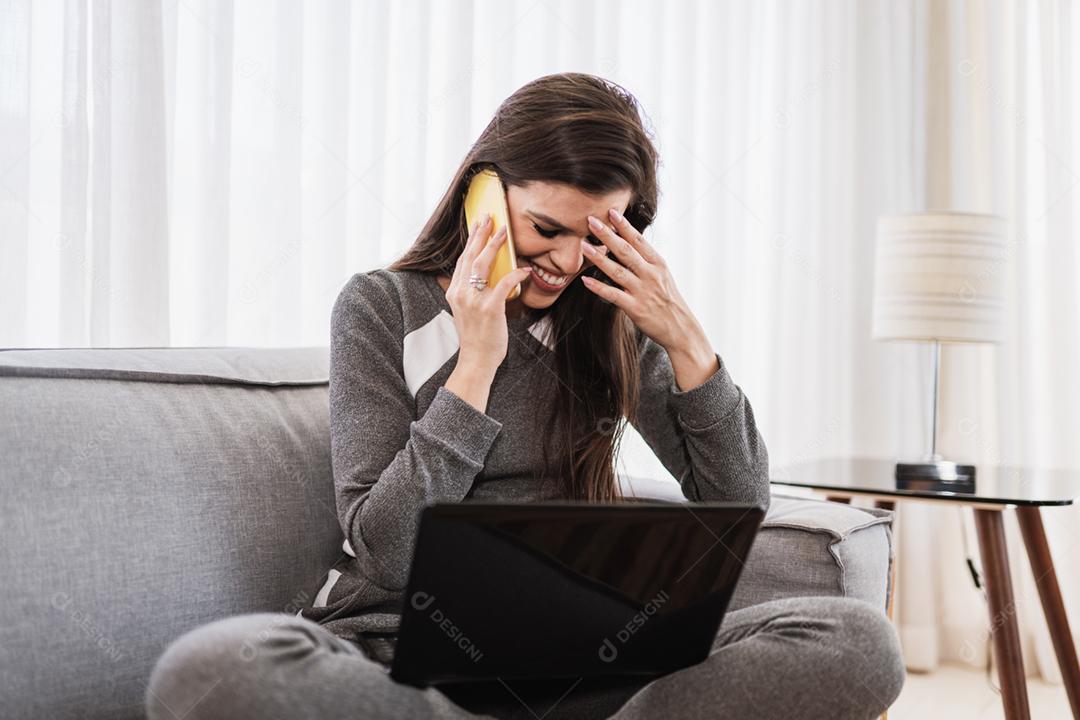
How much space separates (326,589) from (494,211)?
0.49 meters

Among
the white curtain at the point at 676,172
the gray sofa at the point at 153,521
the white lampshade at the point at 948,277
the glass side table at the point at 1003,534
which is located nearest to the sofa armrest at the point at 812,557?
the gray sofa at the point at 153,521

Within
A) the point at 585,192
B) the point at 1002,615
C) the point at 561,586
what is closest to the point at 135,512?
the point at 561,586

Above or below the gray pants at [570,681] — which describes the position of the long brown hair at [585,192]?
above

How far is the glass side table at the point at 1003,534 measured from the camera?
175 cm

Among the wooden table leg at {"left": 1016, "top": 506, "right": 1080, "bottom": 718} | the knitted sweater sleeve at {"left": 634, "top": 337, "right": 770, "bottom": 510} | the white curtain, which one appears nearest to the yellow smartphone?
the knitted sweater sleeve at {"left": 634, "top": 337, "right": 770, "bottom": 510}

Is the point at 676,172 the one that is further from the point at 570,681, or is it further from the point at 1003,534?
the point at 570,681

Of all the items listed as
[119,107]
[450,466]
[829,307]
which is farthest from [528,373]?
[829,307]

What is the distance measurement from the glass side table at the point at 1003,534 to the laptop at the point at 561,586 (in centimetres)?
94

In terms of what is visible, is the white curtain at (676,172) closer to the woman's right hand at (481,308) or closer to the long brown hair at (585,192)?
the long brown hair at (585,192)

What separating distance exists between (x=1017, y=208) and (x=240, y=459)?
7.04 feet

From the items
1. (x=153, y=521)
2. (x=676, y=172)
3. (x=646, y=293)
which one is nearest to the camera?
(x=153, y=521)

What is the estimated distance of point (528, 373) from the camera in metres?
1.37

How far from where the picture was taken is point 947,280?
2035 millimetres

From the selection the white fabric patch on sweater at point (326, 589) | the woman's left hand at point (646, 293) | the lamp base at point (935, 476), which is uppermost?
the woman's left hand at point (646, 293)
